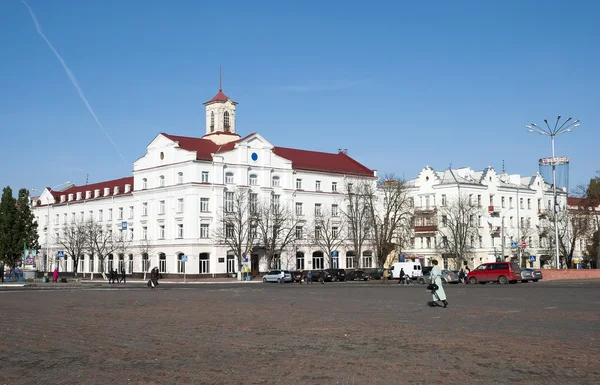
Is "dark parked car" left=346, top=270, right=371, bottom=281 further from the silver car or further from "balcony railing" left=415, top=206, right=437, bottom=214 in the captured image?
"balcony railing" left=415, top=206, right=437, bottom=214

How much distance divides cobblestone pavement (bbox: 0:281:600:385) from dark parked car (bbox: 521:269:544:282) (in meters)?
36.6

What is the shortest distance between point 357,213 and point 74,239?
4026cm

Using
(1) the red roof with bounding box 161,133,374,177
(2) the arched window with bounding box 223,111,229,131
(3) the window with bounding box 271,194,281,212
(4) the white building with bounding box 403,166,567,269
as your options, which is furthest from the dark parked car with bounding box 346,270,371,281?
(2) the arched window with bounding box 223,111,229,131

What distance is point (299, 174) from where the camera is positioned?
9106cm

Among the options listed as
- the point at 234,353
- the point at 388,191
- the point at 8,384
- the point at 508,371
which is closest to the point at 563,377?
the point at 508,371

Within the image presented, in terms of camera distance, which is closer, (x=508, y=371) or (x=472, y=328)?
(x=508, y=371)

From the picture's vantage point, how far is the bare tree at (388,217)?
8700 cm

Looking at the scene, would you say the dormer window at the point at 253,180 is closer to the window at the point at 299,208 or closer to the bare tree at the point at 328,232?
Result: the window at the point at 299,208

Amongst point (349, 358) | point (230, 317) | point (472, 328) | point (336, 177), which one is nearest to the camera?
point (349, 358)

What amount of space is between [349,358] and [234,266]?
2789 inches

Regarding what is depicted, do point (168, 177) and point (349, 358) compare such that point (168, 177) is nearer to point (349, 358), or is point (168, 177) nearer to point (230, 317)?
point (230, 317)

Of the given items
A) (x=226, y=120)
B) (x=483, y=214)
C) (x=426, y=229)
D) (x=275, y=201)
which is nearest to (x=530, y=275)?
(x=275, y=201)

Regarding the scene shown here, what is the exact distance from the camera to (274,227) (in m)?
82.6

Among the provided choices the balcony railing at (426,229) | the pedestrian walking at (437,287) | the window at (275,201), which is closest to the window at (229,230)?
the window at (275,201)
